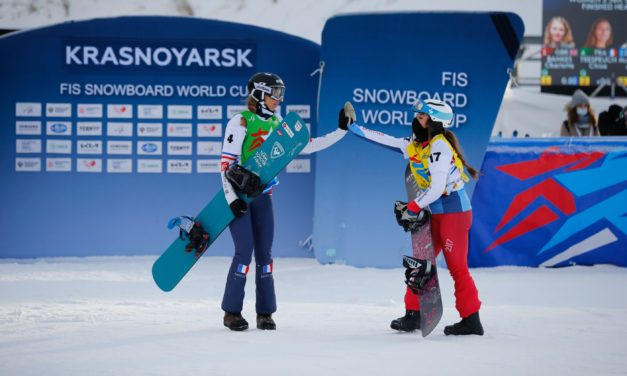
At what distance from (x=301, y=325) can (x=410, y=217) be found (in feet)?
3.42

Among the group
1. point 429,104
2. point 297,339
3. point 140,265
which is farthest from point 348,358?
point 140,265

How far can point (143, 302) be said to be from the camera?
18.0 ft

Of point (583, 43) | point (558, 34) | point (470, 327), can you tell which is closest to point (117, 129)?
point (470, 327)

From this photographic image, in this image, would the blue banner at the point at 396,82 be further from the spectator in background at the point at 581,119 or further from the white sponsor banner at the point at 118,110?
the white sponsor banner at the point at 118,110

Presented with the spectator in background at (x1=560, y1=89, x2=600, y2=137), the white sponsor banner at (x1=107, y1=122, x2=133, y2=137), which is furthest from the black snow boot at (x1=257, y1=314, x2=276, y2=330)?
the spectator in background at (x1=560, y1=89, x2=600, y2=137)

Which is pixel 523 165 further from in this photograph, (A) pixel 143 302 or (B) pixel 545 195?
(A) pixel 143 302

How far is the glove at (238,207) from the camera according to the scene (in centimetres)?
422

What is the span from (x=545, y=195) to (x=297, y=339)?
3927mm

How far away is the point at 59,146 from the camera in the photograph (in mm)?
7516

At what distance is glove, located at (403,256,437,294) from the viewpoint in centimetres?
425

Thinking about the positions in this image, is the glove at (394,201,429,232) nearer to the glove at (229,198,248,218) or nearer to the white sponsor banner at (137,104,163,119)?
the glove at (229,198,248,218)

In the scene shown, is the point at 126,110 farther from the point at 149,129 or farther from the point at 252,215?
the point at 252,215

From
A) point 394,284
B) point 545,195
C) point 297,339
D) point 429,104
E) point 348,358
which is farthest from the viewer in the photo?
point 545,195

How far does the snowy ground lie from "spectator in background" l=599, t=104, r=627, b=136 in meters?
2.81
